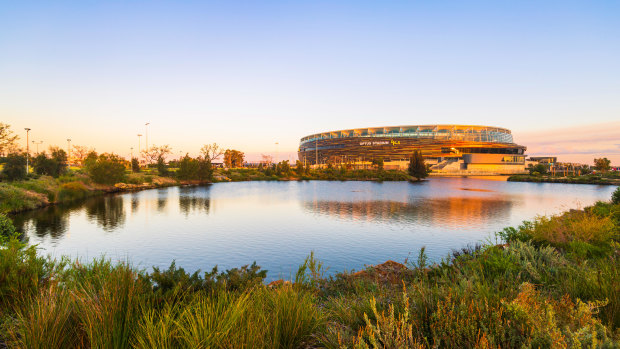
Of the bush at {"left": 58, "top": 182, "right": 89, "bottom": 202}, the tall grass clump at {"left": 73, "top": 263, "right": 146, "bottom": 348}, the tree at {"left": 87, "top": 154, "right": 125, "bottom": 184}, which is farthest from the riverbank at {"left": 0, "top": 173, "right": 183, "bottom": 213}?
the tall grass clump at {"left": 73, "top": 263, "right": 146, "bottom": 348}

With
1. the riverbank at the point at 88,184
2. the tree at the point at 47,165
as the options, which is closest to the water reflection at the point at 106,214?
the riverbank at the point at 88,184

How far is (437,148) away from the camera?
145 metres

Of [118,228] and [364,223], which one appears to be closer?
[118,228]

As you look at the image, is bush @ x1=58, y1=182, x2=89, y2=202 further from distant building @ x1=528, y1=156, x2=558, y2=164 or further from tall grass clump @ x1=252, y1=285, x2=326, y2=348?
distant building @ x1=528, y1=156, x2=558, y2=164

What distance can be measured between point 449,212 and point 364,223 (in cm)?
1113

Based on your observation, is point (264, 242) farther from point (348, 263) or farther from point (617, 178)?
point (617, 178)

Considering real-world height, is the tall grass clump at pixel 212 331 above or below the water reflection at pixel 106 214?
above

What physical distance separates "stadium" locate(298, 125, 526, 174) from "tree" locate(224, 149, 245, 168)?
47094 mm

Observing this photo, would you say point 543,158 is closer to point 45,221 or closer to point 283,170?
point 283,170

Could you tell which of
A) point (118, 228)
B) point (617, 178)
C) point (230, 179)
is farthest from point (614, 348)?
point (617, 178)

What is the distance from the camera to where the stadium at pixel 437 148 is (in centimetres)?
14012

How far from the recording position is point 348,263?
49.3ft

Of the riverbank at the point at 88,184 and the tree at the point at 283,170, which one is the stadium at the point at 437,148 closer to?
the riverbank at the point at 88,184

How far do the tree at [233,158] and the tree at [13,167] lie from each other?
104m
